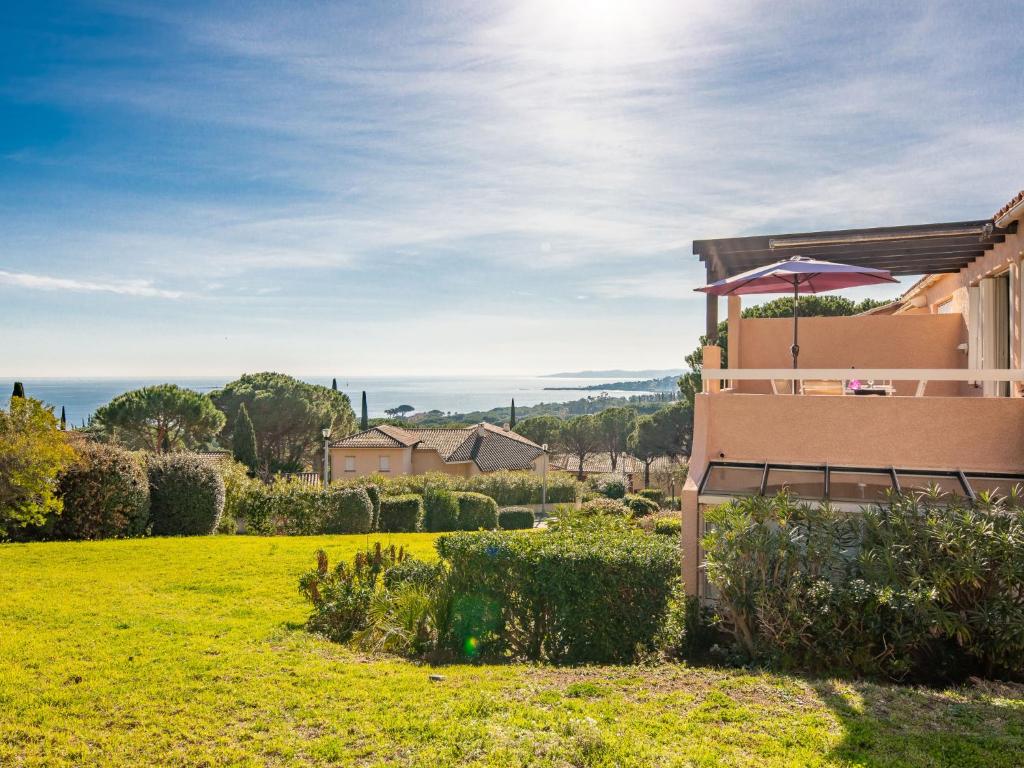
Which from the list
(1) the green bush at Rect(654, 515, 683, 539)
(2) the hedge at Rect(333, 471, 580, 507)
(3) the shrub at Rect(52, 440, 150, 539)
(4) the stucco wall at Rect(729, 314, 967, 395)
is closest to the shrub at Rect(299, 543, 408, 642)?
(4) the stucco wall at Rect(729, 314, 967, 395)

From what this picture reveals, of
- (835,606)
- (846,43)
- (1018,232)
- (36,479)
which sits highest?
(846,43)

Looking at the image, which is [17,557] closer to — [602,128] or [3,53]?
[3,53]

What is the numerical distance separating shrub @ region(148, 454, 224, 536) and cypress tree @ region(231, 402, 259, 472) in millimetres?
31212

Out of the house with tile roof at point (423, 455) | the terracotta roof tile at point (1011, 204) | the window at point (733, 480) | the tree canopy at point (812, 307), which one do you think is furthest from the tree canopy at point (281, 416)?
the terracotta roof tile at point (1011, 204)

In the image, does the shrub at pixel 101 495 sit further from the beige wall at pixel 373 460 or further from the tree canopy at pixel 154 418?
the tree canopy at pixel 154 418

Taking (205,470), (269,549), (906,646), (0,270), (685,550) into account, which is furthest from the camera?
(0,270)

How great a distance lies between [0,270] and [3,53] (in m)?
14.0

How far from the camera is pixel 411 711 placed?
18.4 ft

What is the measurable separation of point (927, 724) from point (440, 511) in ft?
71.8

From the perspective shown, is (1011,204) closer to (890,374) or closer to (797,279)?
(797,279)

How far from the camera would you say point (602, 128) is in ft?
44.9

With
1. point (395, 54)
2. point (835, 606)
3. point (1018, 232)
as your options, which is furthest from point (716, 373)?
point (395, 54)

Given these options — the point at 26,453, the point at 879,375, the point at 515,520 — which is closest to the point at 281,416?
the point at 515,520

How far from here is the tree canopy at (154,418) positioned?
45219 millimetres
